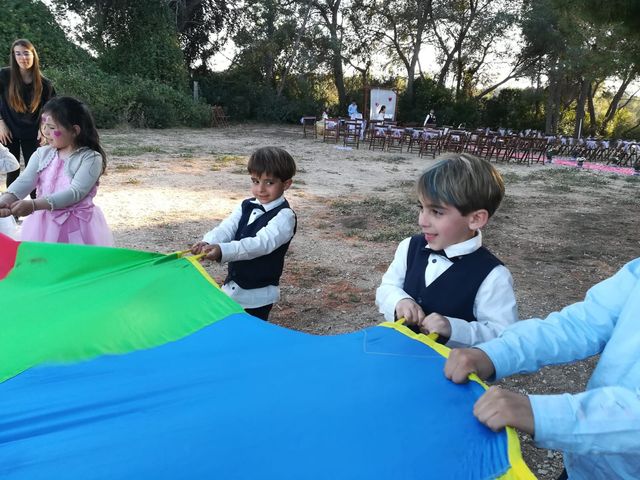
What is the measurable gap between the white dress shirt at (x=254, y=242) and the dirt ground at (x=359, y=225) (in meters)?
1.07

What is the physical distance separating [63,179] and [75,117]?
354 millimetres

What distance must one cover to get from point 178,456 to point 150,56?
2305 centimetres

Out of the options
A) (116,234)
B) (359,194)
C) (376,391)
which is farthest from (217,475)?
(359,194)

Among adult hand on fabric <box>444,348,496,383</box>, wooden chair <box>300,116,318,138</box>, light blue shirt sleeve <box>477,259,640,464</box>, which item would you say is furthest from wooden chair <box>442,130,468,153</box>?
adult hand on fabric <box>444,348,496,383</box>

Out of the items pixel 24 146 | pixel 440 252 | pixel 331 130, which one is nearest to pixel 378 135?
pixel 331 130

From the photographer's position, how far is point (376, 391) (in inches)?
51.4

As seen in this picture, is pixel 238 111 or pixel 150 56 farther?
pixel 238 111

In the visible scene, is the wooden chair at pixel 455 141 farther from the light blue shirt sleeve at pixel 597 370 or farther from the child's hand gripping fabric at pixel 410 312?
the light blue shirt sleeve at pixel 597 370

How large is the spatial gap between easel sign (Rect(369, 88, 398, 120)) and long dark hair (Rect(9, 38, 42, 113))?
19.2m

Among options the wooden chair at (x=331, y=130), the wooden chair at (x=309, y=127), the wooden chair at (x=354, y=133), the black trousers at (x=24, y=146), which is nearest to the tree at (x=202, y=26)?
the wooden chair at (x=309, y=127)

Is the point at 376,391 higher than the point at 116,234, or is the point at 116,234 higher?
the point at 376,391

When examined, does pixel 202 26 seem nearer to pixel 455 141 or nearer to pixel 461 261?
pixel 455 141

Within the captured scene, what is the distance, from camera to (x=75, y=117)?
111 inches

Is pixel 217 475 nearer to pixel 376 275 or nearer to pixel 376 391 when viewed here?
pixel 376 391
